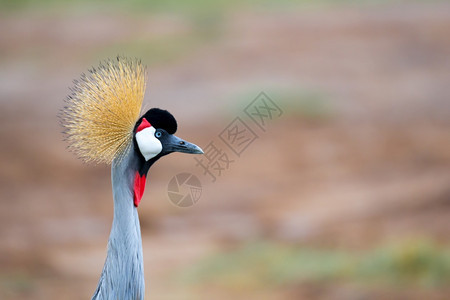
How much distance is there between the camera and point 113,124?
295 centimetres

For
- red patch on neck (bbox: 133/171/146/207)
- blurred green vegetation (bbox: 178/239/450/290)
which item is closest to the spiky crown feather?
red patch on neck (bbox: 133/171/146/207)

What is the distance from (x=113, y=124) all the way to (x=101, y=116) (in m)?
0.05

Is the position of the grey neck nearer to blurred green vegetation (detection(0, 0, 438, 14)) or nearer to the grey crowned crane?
the grey crowned crane

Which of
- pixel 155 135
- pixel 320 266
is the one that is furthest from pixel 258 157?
pixel 155 135

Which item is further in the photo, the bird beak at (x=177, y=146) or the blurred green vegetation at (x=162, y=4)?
the blurred green vegetation at (x=162, y=4)

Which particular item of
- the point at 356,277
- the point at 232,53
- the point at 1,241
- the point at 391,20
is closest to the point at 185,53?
the point at 232,53

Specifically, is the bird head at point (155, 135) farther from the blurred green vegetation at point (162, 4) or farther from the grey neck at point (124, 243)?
the blurred green vegetation at point (162, 4)

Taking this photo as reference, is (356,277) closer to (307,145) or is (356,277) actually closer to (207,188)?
(207,188)

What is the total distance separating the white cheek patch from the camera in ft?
9.55

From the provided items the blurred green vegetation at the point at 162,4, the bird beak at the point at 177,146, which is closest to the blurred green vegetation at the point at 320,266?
the bird beak at the point at 177,146

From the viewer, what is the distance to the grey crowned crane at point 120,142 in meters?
2.93

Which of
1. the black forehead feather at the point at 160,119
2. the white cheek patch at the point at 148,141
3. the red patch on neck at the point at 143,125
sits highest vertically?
the black forehead feather at the point at 160,119

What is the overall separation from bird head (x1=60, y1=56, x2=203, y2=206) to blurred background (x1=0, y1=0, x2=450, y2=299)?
9.83 feet

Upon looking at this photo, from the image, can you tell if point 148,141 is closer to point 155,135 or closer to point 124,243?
point 155,135
